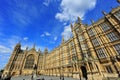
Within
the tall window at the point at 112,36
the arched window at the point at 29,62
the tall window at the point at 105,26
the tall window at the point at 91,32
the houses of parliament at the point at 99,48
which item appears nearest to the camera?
the houses of parliament at the point at 99,48

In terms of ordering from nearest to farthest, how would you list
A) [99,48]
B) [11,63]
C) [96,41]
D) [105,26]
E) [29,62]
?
[99,48] → [105,26] → [96,41] → [11,63] → [29,62]

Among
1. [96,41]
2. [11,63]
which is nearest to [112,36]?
[96,41]

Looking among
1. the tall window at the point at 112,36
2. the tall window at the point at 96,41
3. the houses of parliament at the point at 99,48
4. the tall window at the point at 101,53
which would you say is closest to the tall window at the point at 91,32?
the houses of parliament at the point at 99,48

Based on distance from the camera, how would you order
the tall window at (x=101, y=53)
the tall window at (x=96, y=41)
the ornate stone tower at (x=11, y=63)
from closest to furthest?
the tall window at (x=101, y=53)
the tall window at (x=96, y=41)
the ornate stone tower at (x=11, y=63)

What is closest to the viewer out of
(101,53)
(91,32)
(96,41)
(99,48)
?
(101,53)

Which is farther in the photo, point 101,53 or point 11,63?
point 11,63

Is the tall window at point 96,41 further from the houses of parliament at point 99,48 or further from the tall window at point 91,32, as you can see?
the tall window at point 91,32

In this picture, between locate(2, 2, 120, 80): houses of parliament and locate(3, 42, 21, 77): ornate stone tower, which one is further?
locate(3, 42, 21, 77): ornate stone tower

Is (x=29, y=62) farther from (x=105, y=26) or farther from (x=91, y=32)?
(x=105, y=26)

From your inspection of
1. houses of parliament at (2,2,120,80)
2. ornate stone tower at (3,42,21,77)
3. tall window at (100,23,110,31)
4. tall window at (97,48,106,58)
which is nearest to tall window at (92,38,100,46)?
houses of parliament at (2,2,120,80)

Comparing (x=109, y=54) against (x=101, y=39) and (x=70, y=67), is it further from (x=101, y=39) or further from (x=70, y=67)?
(x=70, y=67)

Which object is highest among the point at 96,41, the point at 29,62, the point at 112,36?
the point at 29,62

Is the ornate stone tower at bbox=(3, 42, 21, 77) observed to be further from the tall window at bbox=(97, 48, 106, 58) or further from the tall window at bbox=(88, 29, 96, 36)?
the tall window at bbox=(97, 48, 106, 58)

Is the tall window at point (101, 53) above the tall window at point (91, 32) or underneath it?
underneath
